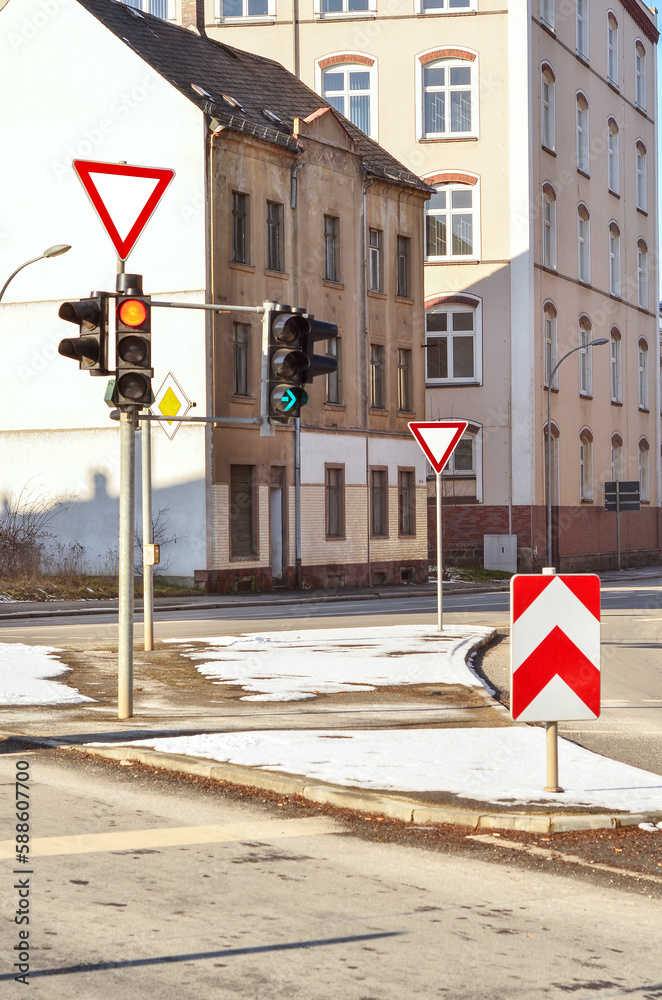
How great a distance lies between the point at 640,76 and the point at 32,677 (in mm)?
56658

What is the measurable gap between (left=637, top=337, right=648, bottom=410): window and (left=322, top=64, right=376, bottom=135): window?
17.9 meters

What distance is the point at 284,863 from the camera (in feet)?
21.5

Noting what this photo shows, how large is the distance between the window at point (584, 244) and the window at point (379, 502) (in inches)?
673

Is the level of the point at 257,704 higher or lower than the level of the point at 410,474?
lower

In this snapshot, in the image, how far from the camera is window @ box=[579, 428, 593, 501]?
53.7 meters

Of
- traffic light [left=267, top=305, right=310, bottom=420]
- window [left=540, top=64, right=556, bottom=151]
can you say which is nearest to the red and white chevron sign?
traffic light [left=267, top=305, right=310, bottom=420]

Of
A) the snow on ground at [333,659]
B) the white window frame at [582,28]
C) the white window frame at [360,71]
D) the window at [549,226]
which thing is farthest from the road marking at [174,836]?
the white window frame at [582,28]

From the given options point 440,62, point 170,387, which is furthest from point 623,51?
point 170,387

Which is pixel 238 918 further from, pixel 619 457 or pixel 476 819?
pixel 619 457

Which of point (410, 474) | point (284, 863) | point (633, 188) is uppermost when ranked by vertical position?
point (633, 188)

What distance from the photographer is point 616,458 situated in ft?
190

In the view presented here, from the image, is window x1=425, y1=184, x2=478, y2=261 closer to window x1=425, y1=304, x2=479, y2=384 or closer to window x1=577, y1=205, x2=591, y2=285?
window x1=425, y1=304, x2=479, y2=384

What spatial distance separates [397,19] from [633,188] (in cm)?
1604

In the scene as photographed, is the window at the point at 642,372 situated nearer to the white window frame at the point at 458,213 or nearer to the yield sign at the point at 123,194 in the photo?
the white window frame at the point at 458,213
